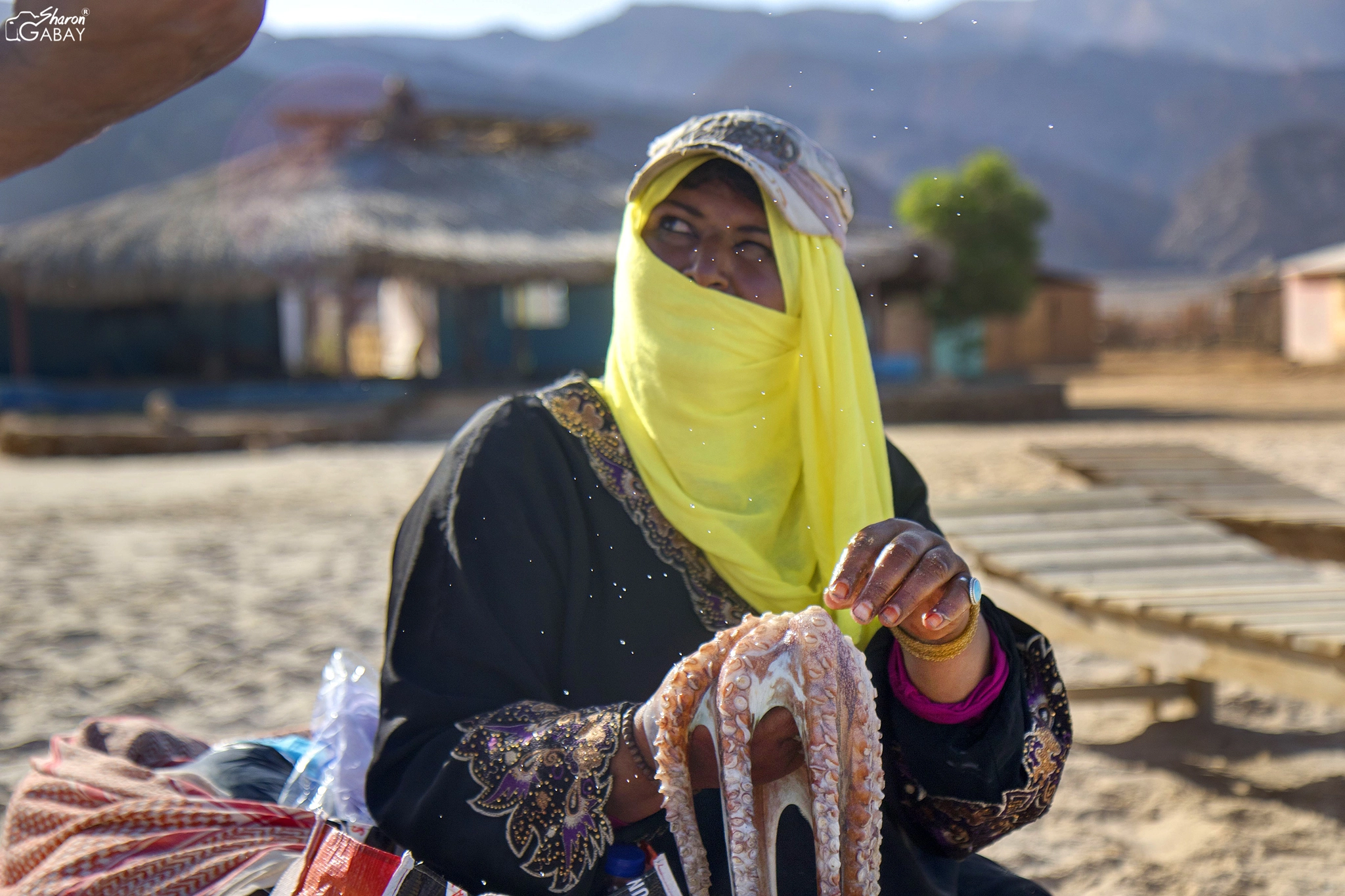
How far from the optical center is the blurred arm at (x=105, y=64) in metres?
1.01

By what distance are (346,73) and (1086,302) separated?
82.1 meters

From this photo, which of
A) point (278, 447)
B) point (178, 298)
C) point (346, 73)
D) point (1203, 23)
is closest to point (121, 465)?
point (278, 447)

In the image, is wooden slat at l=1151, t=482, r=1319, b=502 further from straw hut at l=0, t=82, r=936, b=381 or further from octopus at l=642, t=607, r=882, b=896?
straw hut at l=0, t=82, r=936, b=381

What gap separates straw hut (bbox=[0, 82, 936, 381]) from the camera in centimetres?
1438

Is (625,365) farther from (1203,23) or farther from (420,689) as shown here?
(1203,23)

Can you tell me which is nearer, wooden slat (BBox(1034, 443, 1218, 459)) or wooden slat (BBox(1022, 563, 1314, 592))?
wooden slat (BBox(1022, 563, 1314, 592))

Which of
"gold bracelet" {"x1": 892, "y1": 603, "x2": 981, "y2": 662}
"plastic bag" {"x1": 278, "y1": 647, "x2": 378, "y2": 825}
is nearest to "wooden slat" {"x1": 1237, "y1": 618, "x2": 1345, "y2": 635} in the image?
"gold bracelet" {"x1": 892, "y1": 603, "x2": 981, "y2": 662}

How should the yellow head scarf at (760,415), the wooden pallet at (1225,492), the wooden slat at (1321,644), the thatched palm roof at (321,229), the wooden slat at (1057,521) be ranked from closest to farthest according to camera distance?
the yellow head scarf at (760,415) < the wooden slat at (1321,644) < the wooden slat at (1057,521) < the wooden pallet at (1225,492) < the thatched palm roof at (321,229)

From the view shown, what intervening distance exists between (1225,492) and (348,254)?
1134cm

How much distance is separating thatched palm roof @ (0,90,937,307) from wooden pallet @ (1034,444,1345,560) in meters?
8.09

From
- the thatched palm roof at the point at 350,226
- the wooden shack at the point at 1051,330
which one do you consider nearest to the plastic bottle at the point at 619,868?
the thatched palm roof at the point at 350,226

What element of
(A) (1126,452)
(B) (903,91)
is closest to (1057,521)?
(A) (1126,452)

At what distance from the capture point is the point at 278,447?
35.8 feet

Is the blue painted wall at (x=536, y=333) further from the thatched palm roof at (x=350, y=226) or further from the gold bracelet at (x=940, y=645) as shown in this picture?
the gold bracelet at (x=940, y=645)
